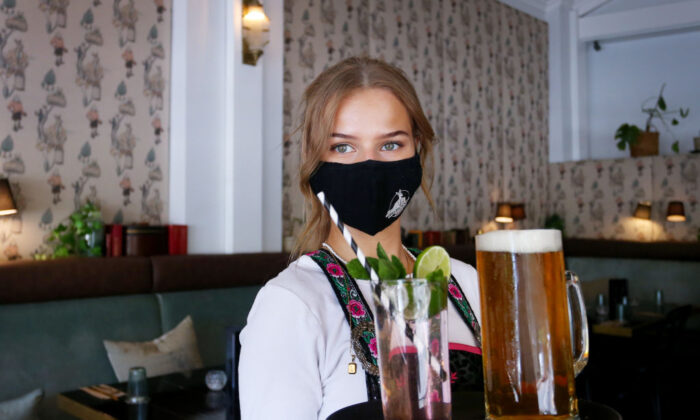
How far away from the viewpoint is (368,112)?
3.82 feet

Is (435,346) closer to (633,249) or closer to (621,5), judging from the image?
(633,249)

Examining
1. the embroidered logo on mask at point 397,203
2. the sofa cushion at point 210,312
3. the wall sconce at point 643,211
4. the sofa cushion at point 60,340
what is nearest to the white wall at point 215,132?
the sofa cushion at point 210,312

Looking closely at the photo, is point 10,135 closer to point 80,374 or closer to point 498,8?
point 80,374

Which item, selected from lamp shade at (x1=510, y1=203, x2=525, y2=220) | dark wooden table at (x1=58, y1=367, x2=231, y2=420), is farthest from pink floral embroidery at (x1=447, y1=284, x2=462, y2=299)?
lamp shade at (x1=510, y1=203, x2=525, y2=220)

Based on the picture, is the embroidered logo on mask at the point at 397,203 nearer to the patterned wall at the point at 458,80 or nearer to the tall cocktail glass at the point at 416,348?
the tall cocktail glass at the point at 416,348

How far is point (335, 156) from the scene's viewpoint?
3.90ft

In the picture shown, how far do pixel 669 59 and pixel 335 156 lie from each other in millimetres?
7560

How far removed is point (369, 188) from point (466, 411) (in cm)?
51

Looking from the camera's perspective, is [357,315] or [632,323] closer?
[357,315]

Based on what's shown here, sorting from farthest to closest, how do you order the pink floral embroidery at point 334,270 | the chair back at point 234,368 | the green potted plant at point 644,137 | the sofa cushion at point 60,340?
the green potted plant at point 644,137, the sofa cushion at point 60,340, the chair back at point 234,368, the pink floral embroidery at point 334,270

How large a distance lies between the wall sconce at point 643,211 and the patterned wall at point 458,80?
3.84 ft

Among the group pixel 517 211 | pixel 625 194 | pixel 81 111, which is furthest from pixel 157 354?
pixel 625 194

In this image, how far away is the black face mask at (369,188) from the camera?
1183mm

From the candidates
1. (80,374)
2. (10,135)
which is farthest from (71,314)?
(10,135)
